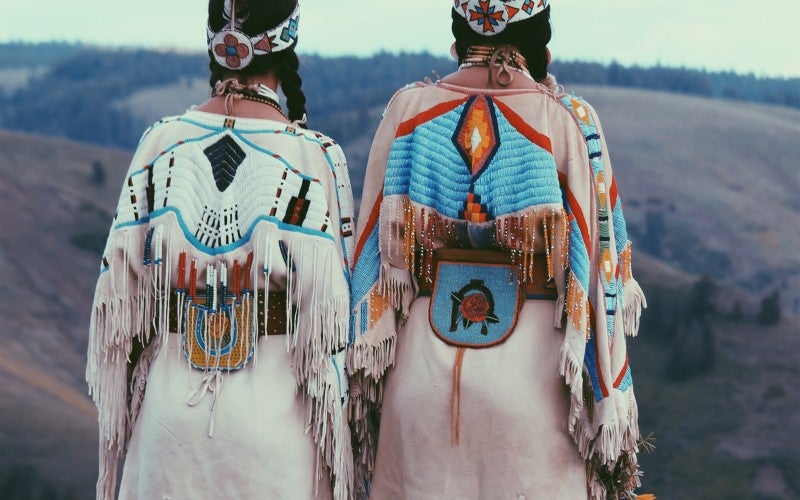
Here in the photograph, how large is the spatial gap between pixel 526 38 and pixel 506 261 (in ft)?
2.28

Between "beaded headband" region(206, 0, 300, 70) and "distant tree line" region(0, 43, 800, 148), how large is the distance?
23.6 meters

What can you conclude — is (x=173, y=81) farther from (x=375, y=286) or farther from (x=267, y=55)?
(x=375, y=286)

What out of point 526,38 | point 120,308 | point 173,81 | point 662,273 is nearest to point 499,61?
point 526,38

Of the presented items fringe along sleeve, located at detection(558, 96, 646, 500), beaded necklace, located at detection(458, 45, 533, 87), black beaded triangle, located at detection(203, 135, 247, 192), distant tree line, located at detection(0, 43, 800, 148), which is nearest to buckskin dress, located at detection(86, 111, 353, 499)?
black beaded triangle, located at detection(203, 135, 247, 192)

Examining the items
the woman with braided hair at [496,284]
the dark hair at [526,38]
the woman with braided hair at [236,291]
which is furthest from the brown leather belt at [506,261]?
the dark hair at [526,38]

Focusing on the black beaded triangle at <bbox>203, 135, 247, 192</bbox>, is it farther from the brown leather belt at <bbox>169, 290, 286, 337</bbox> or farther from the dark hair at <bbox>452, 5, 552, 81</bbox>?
the dark hair at <bbox>452, 5, 552, 81</bbox>

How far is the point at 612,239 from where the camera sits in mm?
5027

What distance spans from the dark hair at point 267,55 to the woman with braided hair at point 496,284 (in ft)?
1.08

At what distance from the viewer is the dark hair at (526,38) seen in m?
5.08

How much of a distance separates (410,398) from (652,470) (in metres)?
11.5

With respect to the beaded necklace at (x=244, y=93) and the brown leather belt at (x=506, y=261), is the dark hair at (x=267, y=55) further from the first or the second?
the brown leather belt at (x=506, y=261)

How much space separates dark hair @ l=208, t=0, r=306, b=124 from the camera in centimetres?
514

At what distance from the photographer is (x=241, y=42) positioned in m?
5.12

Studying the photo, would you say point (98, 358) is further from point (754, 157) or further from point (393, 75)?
point (393, 75)
